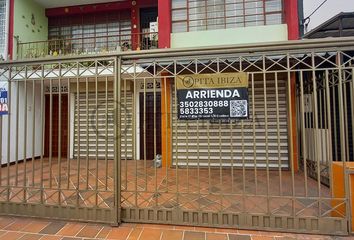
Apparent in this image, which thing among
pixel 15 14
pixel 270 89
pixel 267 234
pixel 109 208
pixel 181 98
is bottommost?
pixel 267 234

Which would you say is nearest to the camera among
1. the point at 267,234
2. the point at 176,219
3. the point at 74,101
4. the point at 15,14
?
the point at 267,234

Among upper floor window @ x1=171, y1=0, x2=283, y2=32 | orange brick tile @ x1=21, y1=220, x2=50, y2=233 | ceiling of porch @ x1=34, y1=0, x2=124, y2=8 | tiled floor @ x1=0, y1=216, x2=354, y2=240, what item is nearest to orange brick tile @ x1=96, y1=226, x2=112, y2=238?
tiled floor @ x1=0, y1=216, x2=354, y2=240

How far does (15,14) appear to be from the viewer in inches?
366

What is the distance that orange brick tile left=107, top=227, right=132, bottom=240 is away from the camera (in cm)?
340

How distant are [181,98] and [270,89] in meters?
4.88

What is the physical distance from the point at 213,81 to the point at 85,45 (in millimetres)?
8736

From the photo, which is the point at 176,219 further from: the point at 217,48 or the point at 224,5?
the point at 224,5

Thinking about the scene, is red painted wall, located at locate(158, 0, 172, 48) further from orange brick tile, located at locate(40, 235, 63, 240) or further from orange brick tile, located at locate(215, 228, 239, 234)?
orange brick tile, located at locate(40, 235, 63, 240)

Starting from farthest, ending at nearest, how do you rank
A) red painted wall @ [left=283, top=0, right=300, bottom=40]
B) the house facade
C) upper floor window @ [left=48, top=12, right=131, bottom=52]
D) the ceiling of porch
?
upper floor window @ [left=48, top=12, right=131, bottom=52] < the ceiling of porch < red painted wall @ [left=283, top=0, right=300, bottom=40] < the house facade

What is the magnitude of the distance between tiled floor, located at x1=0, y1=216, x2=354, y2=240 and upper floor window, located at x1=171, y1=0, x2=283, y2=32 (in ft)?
20.6

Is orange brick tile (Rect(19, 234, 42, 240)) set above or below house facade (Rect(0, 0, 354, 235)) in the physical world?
below

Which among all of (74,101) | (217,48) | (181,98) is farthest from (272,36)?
(74,101)

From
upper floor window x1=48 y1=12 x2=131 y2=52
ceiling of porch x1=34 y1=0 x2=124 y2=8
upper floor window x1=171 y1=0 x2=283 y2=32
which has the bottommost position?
upper floor window x1=171 y1=0 x2=283 y2=32

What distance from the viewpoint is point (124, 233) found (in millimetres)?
3514
